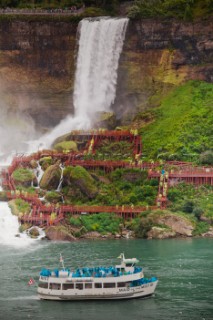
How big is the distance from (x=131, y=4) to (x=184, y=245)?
71424 millimetres

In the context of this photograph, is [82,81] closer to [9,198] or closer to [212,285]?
[9,198]

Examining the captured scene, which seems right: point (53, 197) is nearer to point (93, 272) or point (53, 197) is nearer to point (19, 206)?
point (19, 206)

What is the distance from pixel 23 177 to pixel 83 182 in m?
9.28

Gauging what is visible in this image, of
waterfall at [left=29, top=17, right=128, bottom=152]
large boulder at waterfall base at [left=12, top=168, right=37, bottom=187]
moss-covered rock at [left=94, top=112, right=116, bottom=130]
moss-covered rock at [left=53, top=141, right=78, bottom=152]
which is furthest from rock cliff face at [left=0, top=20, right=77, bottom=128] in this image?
large boulder at waterfall base at [left=12, top=168, right=37, bottom=187]

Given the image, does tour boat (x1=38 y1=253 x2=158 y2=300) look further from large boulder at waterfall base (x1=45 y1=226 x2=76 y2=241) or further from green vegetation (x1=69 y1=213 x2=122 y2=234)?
green vegetation (x1=69 y1=213 x2=122 y2=234)

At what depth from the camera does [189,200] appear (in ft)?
411

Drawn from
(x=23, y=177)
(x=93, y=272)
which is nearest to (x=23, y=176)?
(x=23, y=177)

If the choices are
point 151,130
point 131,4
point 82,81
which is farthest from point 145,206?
point 131,4

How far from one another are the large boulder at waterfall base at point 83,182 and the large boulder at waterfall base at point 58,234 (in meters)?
11.9

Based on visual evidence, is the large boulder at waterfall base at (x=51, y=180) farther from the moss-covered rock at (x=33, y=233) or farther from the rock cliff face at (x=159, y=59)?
the rock cliff face at (x=159, y=59)

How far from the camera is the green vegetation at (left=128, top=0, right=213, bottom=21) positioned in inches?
6275

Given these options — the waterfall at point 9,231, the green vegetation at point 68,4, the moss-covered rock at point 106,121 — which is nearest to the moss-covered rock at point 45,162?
the waterfall at point 9,231

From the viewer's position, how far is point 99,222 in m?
122

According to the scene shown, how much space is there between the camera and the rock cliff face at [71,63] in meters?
158
